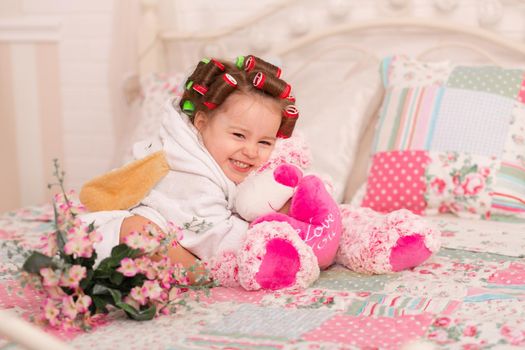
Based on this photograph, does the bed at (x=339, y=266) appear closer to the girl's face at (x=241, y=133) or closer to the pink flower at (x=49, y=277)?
the pink flower at (x=49, y=277)

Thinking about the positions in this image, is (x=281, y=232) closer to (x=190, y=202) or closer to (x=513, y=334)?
(x=190, y=202)

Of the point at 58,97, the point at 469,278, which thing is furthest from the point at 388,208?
the point at 58,97

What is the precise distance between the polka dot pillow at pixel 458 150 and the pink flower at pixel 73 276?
3.58 feet

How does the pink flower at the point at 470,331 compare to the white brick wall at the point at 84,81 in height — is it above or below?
below

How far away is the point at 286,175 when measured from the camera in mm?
1623

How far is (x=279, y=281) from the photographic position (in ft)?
4.98

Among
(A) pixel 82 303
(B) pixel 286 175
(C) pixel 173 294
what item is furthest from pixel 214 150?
(A) pixel 82 303

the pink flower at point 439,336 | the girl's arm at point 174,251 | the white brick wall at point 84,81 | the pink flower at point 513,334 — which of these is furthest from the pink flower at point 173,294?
the white brick wall at point 84,81

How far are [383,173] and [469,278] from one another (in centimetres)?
63

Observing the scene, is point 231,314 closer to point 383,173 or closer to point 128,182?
point 128,182

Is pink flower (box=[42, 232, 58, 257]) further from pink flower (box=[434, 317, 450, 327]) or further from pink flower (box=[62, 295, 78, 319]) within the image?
pink flower (box=[434, 317, 450, 327])

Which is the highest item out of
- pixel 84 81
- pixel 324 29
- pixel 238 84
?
pixel 324 29

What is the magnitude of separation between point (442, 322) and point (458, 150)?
901 millimetres

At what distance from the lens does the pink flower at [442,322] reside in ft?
4.21
